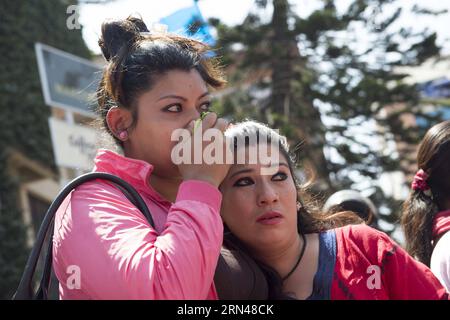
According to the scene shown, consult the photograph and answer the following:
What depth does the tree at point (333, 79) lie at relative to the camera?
29.1 feet

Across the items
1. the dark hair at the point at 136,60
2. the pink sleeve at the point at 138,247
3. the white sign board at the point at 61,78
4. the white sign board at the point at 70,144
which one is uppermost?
the white sign board at the point at 61,78

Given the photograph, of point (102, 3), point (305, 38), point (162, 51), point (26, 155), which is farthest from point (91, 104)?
point (26, 155)

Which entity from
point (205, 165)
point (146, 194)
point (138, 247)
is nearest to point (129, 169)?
point (146, 194)

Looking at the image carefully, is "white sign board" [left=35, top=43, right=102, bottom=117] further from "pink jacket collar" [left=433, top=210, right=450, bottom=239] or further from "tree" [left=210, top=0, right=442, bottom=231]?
"pink jacket collar" [left=433, top=210, right=450, bottom=239]

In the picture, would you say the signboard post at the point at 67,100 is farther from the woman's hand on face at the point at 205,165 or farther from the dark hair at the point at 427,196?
the woman's hand on face at the point at 205,165

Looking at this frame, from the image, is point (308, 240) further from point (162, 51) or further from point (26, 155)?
point (26, 155)

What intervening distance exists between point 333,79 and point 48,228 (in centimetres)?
774

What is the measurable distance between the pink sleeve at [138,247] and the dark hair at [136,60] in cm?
41

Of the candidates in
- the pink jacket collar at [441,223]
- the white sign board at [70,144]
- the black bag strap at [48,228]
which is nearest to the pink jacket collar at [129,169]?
the black bag strap at [48,228]

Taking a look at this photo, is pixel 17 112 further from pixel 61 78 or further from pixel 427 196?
pixel 427 196

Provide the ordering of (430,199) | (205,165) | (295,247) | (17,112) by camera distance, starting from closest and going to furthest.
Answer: (205,165), (295,247), (430,199), (17,112)

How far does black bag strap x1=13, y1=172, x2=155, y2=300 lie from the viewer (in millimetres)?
1669

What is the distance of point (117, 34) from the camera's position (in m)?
2.13
